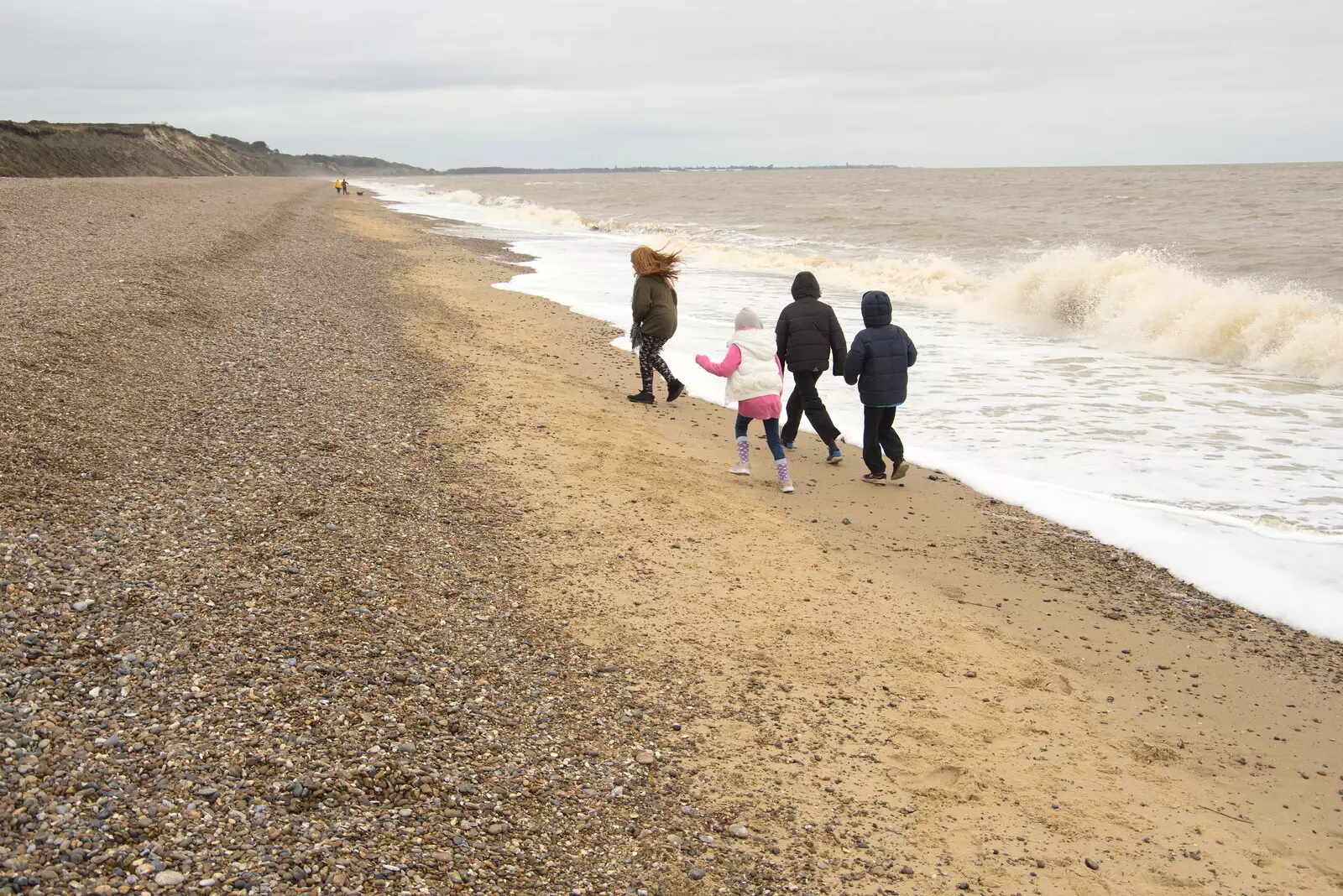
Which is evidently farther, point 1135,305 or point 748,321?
point 1135,305

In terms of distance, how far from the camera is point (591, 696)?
165 inches

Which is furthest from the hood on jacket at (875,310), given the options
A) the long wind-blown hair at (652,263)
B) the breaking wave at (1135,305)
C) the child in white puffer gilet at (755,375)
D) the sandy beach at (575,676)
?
the breaking wave at (1135,305)

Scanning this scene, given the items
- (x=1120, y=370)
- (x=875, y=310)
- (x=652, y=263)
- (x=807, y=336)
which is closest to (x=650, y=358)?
(x=652, y=263)

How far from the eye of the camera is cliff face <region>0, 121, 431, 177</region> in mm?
55844

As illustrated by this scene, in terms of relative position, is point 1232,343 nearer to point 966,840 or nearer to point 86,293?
point 966,840

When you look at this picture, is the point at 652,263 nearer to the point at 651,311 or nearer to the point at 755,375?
the point at 651,311

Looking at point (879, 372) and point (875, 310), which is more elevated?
point (875, 310)

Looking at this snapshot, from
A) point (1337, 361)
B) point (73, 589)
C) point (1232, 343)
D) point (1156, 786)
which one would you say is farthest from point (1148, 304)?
point (73, 589)

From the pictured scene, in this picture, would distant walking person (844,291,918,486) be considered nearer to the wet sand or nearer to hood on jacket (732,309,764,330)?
the wet sand

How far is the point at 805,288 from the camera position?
775 cm

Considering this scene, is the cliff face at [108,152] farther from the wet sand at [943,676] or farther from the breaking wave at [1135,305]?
the wet sand at [943,676]

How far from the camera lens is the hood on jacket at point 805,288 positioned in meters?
7.70

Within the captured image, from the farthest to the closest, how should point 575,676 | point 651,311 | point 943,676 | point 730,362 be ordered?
point 651,311
point 730,362
point 943,676
point 575,676

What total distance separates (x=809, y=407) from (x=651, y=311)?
2.38 metres
